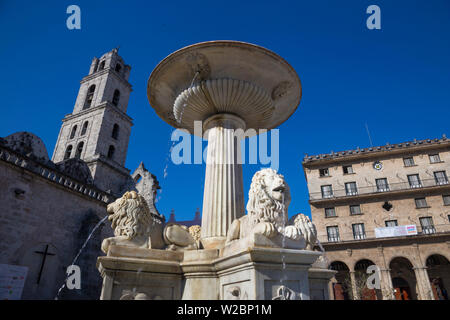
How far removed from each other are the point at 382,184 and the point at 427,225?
5.50 meters

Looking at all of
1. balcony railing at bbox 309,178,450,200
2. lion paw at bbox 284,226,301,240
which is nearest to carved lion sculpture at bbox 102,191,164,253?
lion paw at bbox 284,226,301,240

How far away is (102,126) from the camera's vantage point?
29.9 metres

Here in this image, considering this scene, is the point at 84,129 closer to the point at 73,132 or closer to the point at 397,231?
the point at 73,132

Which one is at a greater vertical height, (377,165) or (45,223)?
(377,165)

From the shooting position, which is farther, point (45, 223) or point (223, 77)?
point (45, 223)

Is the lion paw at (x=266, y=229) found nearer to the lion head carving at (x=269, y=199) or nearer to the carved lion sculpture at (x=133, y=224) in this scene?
the lion head carving at (x=269, y=199)

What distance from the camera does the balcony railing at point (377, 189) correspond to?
28.6 meters

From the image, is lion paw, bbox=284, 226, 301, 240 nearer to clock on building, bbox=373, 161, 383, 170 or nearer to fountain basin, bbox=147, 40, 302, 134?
fountain basin, bbox=147, 40, 302, 134

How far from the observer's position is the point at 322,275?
428cm

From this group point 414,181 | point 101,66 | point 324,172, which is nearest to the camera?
point 414,181

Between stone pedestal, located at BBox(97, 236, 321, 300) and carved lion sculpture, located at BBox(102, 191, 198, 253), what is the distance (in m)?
0.29

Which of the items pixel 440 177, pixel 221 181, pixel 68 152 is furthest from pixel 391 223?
pixel 68 152

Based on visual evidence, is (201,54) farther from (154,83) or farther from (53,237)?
(53,237)

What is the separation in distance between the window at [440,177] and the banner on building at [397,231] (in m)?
6.63
